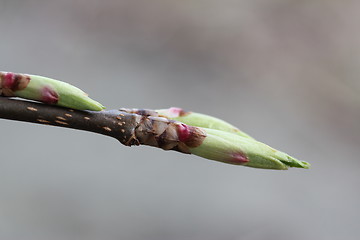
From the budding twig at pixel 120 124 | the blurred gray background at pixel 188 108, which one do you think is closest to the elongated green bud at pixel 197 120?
the budding twig at pixel 120 124

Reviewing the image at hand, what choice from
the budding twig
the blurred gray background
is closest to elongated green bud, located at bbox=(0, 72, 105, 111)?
the budding twig

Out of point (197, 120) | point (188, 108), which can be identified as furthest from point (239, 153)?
point (188, 108)
